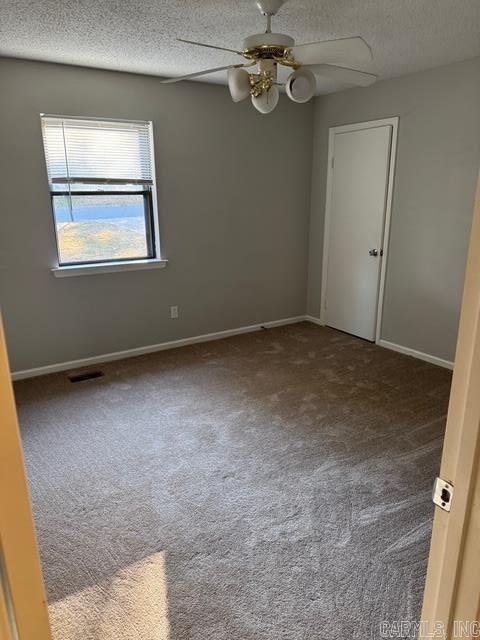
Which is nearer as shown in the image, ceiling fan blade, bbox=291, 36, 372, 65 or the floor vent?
ceiling fan blade, bbox=291, 36, 372, 65

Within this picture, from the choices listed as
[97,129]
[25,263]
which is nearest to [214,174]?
[97,129]

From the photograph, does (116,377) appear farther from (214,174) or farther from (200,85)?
(200,85)

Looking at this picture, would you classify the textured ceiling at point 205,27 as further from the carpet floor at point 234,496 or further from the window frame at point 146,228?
the carpet floor at point 234,496

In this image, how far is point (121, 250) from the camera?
4043 millimetres

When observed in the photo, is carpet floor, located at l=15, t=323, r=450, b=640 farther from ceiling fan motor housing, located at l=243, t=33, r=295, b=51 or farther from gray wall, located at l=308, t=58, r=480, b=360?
ceiling fan motor housing, located at l=243, t=33, r=295, b=51

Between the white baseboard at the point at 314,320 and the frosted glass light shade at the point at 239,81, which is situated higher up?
the frosted glass light shade at the point at 239,81

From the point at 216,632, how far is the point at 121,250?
127 inches

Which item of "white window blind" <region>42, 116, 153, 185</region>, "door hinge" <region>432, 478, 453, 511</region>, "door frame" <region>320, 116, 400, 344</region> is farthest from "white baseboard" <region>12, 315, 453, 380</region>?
"door hinge" <region>432, 478, 453, 511</region>

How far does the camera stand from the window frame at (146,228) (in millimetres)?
3613

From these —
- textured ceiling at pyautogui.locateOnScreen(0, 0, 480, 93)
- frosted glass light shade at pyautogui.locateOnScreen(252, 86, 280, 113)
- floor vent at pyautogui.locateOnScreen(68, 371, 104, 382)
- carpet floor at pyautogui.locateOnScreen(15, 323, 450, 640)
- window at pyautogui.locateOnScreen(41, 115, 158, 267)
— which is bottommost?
carpet floor at pyautogui.locateOnScreen(15, 323, 450, 640)

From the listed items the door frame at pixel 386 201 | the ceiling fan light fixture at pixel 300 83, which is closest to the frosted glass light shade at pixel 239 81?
the ceiling fan light fixture at pixel 300 83

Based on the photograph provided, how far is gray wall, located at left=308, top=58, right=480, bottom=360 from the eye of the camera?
3.48m

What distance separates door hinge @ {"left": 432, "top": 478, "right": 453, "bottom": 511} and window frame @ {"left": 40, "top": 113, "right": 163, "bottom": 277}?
3.50 metres

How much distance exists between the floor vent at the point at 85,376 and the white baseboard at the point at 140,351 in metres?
0.20
